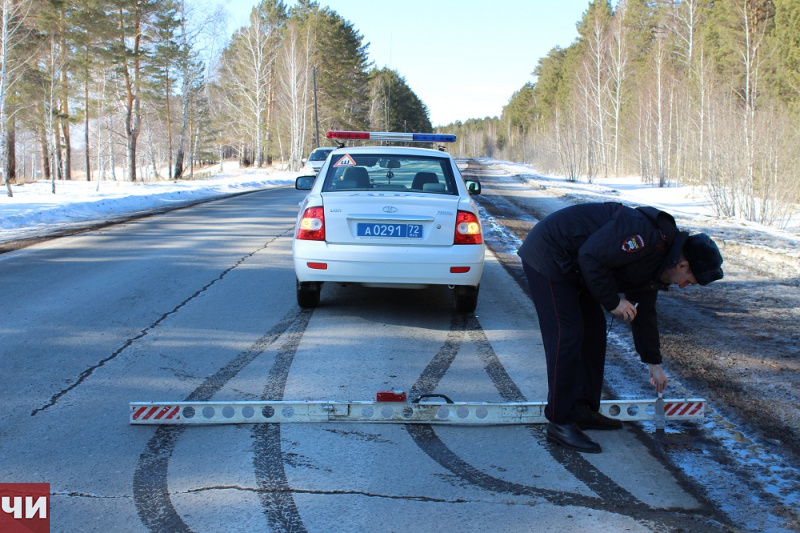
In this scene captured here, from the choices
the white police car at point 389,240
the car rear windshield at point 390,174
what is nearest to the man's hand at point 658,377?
the white police car at point 389,240

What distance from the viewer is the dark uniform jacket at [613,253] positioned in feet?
11.2

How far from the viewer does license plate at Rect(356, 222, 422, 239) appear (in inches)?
250

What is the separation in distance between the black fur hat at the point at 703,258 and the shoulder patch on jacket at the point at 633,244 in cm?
23

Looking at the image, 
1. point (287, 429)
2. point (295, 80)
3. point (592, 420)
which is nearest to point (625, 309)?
point (592, 420)

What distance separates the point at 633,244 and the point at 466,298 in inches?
139

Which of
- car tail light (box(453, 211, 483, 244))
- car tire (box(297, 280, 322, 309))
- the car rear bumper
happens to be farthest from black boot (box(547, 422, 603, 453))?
car tire (box(297, 280, 322, 309))

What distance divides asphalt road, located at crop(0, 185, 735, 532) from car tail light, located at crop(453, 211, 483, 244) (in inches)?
32.5

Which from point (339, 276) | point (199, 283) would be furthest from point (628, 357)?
point (199, 283)

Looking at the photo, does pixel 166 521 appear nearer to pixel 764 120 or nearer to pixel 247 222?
pixel 247 222

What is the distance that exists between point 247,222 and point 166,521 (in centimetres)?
1250

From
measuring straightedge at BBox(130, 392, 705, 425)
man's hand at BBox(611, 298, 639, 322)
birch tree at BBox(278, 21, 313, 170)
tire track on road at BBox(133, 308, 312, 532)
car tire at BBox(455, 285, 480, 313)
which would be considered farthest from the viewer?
birch tree at BBox(278, 21, 313, 170)

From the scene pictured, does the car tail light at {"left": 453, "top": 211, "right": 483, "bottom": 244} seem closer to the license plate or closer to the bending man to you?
the license plate

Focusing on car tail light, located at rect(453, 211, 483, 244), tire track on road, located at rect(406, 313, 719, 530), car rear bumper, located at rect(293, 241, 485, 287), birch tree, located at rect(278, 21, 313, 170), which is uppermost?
birch tree, located at rect(278, 21, 313, 170)

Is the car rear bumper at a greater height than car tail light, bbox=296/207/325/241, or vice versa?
car tail light, bbox=296/207/325/241
